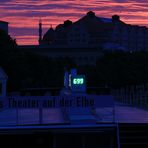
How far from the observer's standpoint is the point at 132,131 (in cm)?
1066

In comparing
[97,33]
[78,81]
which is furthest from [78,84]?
[97,33]

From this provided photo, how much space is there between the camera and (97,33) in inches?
7160

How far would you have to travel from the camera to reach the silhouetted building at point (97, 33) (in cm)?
17662

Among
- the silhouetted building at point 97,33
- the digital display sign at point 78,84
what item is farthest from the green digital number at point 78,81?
the silhouetted building at point 97,33

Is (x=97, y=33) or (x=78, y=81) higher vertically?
(x=97, y=33)

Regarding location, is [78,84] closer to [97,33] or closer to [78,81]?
[78,81]

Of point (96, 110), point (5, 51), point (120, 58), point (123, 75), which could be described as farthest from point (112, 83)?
point (96, 110)

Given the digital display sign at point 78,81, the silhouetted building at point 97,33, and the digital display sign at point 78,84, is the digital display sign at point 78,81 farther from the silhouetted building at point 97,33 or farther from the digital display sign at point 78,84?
the silhouetted building at point 97,33

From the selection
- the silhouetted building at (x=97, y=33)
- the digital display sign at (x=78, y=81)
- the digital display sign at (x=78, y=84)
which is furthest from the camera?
the silhouetted building at (x=97, y=33)

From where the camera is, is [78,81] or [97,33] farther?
[97,33]

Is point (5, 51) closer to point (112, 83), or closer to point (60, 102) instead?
point (112, 83)

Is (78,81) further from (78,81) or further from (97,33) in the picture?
(97,33)

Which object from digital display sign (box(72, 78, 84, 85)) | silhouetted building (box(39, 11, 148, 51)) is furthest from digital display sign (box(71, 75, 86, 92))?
silhouetted building (box(39, 11, 148, 51))

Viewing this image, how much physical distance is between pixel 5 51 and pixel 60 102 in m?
44.9
